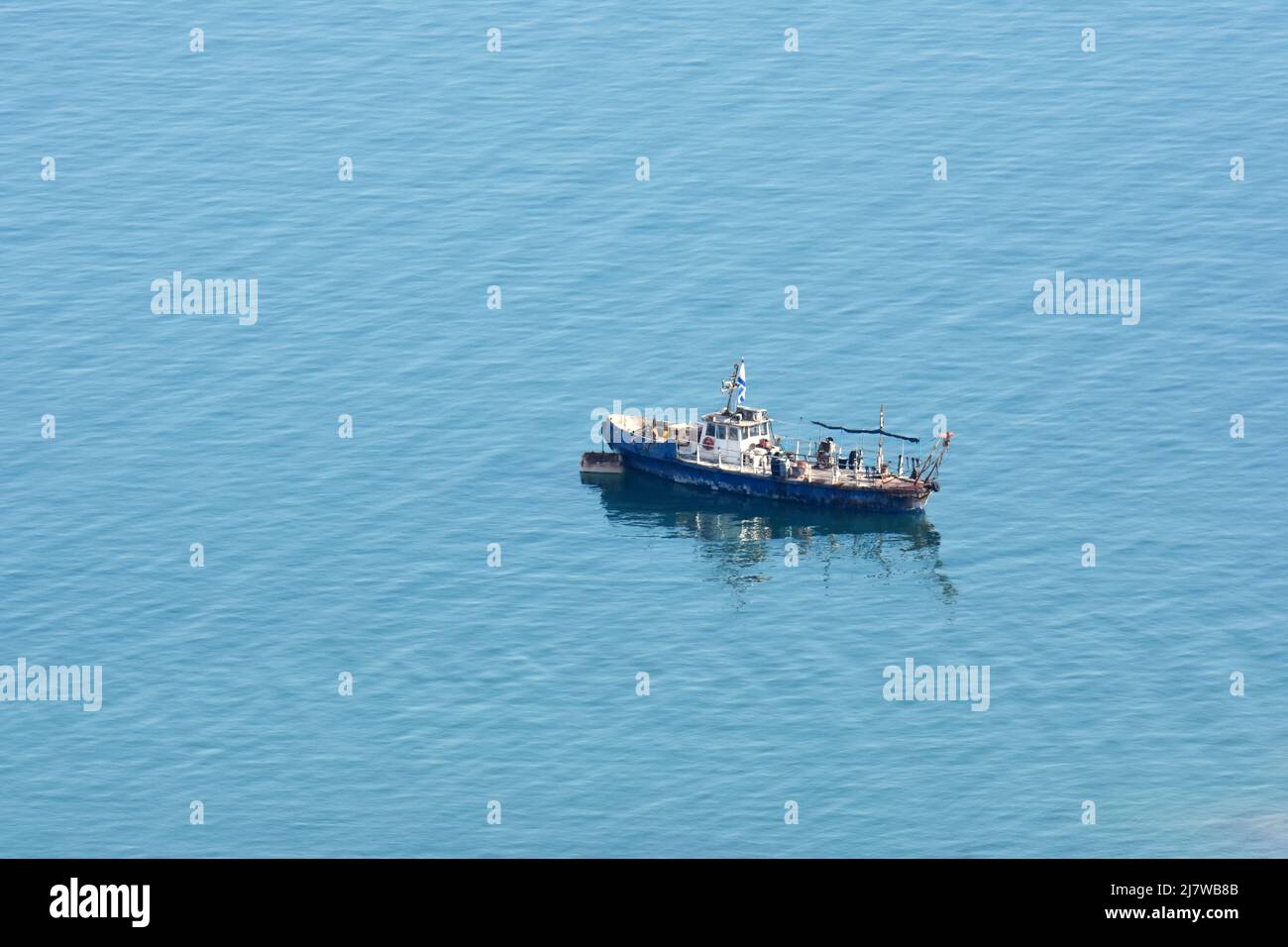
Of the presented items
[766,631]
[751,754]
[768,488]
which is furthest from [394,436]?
[751,754]

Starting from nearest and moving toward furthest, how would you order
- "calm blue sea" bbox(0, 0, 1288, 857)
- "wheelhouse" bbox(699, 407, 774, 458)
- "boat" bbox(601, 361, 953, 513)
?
"calm blue sea" bbox(0, 0, 1288, 857) < "boat" bbox(601, 361, 953, 513) < "wheelhouse" bbox(699, 407, 774, 458)

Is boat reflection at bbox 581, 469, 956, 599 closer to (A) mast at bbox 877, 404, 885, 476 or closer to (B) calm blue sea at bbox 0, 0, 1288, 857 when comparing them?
(B) calm blue sea at bbox 0, 0, 1288, 857

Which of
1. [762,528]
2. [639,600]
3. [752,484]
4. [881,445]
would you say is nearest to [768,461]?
[752,484]

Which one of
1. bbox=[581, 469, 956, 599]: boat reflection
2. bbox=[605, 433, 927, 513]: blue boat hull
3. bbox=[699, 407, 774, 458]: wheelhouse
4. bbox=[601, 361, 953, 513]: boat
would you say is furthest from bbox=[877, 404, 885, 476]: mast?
bbox=[699, 407, 774, 458]: wheelhouse

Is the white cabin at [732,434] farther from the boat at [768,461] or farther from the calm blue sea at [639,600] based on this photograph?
the calm blue sea at [639,600]

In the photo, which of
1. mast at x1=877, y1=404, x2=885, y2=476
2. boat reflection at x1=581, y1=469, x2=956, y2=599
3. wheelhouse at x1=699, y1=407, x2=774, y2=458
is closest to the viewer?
boat reflection at x1=581, y1=469, x2=956, y2=599

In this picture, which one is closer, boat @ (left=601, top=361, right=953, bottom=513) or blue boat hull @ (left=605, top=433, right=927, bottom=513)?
blue boat hull @ (left=605, top=433, right=927, bottom=513)
